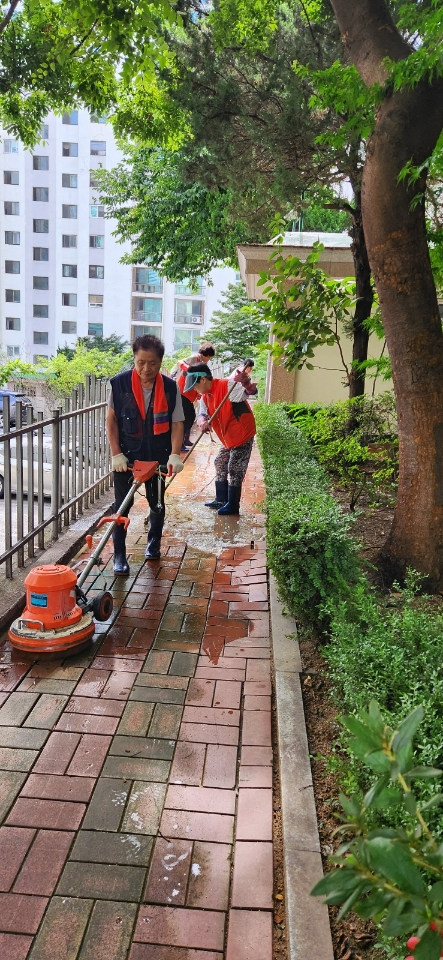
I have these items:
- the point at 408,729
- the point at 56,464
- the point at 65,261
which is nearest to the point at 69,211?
the point at 65,261

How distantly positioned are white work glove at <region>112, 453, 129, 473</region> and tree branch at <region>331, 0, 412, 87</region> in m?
2.90

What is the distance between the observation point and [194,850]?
7.72 feet

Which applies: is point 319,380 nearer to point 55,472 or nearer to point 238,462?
point 238,462

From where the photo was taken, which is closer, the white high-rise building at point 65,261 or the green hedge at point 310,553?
the green hedge at point 310,553

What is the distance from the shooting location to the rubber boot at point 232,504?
6905mm

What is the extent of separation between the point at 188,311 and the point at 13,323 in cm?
1229

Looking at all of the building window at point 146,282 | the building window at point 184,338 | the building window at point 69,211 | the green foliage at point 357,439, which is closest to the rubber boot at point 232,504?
the green foliage at point 357,439

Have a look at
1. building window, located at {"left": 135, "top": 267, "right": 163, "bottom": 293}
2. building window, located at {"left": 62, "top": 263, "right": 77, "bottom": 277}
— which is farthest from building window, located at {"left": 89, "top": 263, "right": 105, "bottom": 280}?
building window, located at {"left": 135, "top": 267, "right": 163, "bottom": 293}

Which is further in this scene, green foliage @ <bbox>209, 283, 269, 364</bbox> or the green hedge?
green foliage @ <bbox>209, 283, 269, 364</bbox>

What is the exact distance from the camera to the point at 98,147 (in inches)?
1734

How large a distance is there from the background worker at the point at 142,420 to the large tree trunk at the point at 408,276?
1682 mm

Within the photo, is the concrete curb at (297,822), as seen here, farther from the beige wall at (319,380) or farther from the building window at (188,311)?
the building window at (188,311)

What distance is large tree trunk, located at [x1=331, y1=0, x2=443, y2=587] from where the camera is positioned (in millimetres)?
3783

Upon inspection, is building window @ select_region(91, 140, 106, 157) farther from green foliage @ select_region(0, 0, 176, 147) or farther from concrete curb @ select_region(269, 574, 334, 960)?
concrete curb @ select_region(269, 574, 334, 960)
